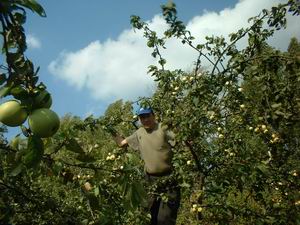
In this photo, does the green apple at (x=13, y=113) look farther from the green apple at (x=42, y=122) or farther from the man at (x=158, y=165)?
the man at (x=158, y=165)

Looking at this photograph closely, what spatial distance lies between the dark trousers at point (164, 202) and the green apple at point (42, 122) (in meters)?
2.84

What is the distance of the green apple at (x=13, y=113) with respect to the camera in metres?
1.28

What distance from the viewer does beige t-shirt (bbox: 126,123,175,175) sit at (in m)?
4.22

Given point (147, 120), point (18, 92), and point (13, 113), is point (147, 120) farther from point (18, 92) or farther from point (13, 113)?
point (18, 92)

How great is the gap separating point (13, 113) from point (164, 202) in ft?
9.79

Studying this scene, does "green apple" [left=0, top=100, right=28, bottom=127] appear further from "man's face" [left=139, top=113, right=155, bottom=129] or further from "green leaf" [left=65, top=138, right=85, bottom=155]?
"man's face" [left=139, top=113, right=155, bottom=129]

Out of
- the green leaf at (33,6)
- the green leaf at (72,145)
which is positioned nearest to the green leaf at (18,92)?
the green leaf at (33,6)

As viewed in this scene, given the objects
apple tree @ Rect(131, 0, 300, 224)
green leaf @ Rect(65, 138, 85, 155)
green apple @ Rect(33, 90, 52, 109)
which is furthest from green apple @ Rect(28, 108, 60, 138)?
apple tree @ Rect(131, 0, 300, 224)

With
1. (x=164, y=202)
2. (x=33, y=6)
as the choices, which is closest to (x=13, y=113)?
(x=33, y=6)

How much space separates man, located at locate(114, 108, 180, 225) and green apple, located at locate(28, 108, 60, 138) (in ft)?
9.53

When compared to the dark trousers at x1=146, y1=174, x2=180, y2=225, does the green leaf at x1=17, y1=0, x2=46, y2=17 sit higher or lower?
lower

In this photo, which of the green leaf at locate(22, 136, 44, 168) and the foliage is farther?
the foliage

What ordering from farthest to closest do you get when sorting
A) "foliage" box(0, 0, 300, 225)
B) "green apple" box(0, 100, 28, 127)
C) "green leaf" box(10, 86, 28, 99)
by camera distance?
"foliage" box(0, 0, 300, 225), "green apple" box(0, 100, 28, 127), "green leaf" box(10, 86, 28, 99)

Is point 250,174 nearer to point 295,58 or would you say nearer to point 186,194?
point 186,194
